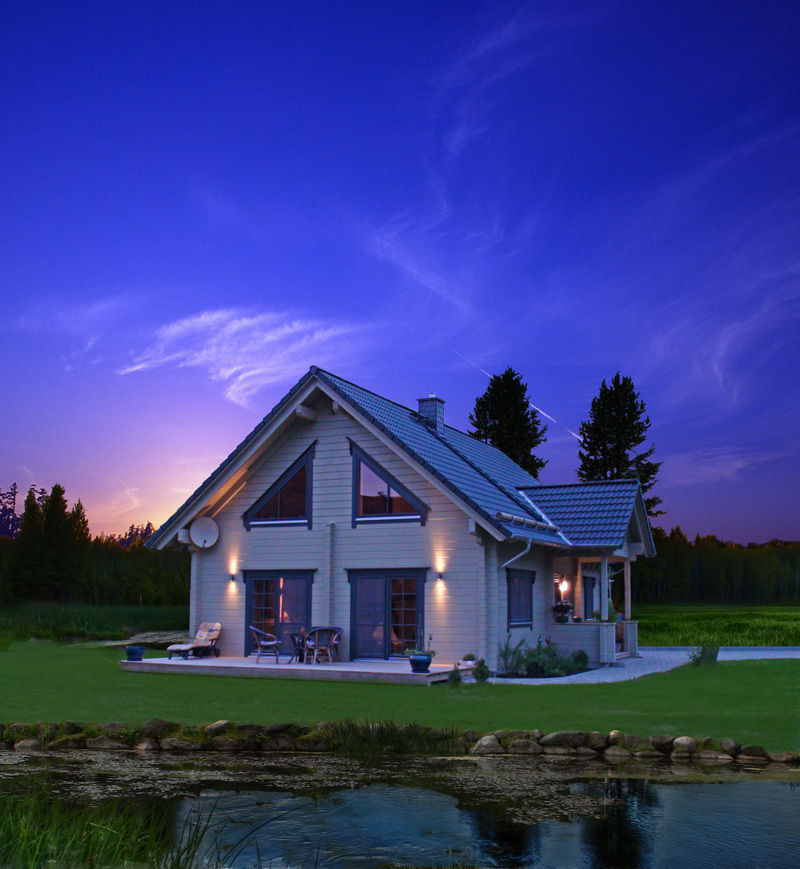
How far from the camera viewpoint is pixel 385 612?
1920 centimetres

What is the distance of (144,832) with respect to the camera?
6.25 m

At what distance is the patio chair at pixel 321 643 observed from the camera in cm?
1869

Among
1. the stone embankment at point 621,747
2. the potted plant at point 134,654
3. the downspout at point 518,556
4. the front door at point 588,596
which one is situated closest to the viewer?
the stone embankment at point 621,747

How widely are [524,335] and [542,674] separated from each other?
40.3ft

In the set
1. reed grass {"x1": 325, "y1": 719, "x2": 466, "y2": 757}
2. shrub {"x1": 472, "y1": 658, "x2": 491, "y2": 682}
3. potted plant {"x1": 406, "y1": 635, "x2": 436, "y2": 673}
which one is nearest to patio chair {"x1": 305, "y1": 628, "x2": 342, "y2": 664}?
potted plant {"x1": 406, "y1": 635, "x2": 436, "y2": 673}

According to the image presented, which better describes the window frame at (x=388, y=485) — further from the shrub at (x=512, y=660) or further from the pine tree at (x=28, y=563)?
the pine tree at (x=28, y=563)

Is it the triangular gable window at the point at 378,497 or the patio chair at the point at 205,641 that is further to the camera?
the patio chair at the point at 205,641

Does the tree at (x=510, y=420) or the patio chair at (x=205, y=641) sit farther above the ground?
the tree at (x=510, y=420)

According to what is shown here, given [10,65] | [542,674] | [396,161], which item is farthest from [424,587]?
[10,65]

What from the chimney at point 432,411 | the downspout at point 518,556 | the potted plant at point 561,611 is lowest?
the potted plant at point 561,611

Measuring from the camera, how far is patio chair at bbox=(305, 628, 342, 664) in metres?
18.7

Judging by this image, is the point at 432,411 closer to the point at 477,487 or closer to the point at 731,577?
the point at 477,487

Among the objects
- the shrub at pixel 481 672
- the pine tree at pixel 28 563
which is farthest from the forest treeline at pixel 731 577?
the shrub at pixel 481 672

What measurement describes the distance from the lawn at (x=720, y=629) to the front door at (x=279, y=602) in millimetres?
10762
